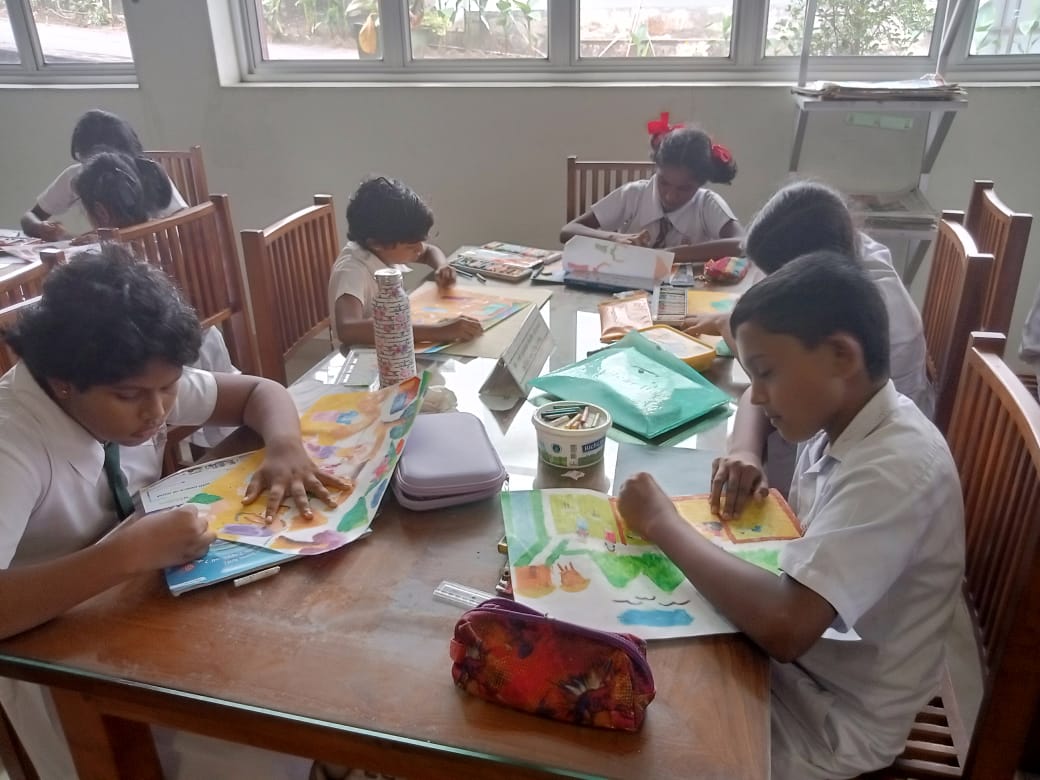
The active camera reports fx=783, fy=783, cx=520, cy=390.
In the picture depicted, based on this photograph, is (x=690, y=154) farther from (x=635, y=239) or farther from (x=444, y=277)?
(x=444, y=277)

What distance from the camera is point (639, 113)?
109 inches

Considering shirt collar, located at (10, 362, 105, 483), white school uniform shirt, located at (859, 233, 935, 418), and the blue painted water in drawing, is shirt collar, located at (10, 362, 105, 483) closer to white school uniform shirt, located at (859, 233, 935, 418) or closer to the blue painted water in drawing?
the blue painted water in drawing

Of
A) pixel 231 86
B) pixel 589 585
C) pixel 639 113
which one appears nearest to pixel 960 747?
pixel 589 585

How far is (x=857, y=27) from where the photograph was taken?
2719mm

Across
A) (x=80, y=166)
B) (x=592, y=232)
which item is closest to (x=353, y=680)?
(x=592, y=232)

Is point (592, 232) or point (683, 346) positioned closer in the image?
point (683, 346)

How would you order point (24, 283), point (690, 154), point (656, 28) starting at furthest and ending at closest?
1. point (656, 28)
2. point (690, 154)
3. point (24, 283)

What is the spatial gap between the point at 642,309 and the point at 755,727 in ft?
3.63

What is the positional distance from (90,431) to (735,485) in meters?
0.78

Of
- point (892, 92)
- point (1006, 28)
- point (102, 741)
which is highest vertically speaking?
point (1006, 28)

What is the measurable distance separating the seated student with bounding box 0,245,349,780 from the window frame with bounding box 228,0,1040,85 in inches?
89.8

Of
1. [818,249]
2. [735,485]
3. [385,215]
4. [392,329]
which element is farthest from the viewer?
[385,215]

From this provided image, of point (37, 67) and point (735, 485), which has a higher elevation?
point (37, 67)

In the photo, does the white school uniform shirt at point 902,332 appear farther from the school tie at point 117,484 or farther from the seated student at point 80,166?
the seated student at point 80,166
